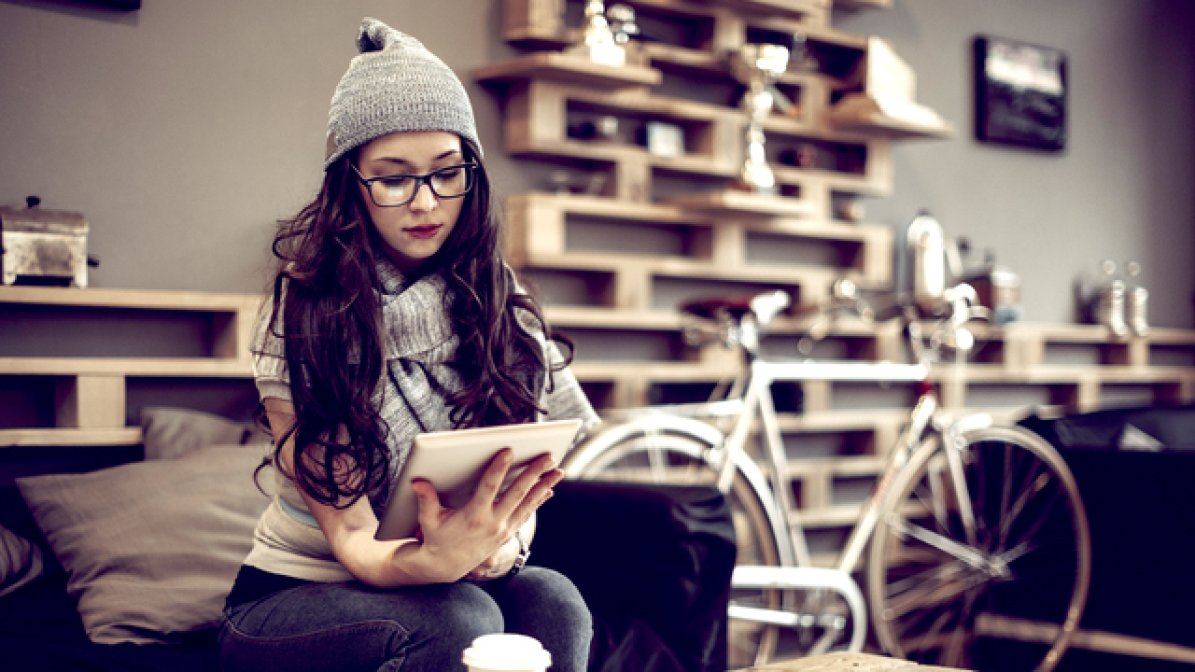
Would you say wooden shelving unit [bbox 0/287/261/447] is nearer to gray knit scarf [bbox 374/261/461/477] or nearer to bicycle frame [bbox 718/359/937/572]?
gray knit scarf [bbox 374/261/461/477]

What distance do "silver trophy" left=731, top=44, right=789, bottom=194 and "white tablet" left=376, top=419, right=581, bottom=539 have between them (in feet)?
6.01

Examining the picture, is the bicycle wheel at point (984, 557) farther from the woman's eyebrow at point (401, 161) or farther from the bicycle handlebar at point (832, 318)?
the woman's eyebrow at point (401, 161)

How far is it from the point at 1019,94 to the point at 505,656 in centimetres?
346

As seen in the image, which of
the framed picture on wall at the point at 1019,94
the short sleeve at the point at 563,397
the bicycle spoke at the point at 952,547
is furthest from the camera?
the framed picture on wall at the point at 1019,94

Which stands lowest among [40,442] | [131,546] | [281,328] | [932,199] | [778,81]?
[131,546]

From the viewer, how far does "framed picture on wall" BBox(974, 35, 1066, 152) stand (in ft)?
13.2

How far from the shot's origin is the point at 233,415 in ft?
8.21

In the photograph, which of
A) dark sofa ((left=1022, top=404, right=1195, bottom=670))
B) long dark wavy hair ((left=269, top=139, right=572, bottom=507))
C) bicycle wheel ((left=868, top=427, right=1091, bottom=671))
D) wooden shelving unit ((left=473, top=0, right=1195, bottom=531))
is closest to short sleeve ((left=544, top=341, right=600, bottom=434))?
long dark wavy hair ((left=269, top=139, right=572, bottom=507))

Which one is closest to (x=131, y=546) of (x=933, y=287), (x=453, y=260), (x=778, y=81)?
(x=453, y=260)

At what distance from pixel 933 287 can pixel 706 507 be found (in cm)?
174

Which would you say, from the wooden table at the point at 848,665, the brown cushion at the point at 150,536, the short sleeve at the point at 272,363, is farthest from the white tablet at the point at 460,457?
the brown cushion at the point at 150,536

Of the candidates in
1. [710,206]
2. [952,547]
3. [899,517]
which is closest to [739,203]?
[710,206]

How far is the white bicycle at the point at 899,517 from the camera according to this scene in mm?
2934

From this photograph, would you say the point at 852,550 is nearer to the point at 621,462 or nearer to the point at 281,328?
the point at 621,462
